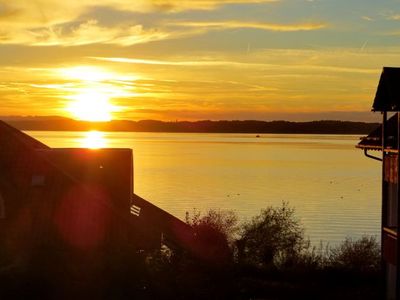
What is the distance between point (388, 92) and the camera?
18891 millimetres

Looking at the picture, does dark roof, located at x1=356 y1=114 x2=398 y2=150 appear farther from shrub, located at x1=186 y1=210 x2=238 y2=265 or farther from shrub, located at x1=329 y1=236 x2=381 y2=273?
shrub, located at x1=329 y1=236 x2=381 y2=273

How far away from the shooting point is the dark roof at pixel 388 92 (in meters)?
18.5

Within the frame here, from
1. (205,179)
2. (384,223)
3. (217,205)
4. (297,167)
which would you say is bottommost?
(384,223)

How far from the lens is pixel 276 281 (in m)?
26.0

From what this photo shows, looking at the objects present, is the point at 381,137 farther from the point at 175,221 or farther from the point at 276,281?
the point at 175,221

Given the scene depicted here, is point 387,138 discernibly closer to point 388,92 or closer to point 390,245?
point 388,92

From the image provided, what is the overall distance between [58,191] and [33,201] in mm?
953

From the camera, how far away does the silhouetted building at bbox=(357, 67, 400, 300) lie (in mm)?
18469

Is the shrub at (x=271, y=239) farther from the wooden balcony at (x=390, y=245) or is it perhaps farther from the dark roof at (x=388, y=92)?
the dark roof at (x=388, y=92)

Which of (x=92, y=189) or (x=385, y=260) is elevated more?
(x=92, y=189)

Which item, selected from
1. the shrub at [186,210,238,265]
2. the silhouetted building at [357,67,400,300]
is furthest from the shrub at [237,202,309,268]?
the silhouetted building at [357,67,400,300]

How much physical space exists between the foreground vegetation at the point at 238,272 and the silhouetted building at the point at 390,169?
1211mm

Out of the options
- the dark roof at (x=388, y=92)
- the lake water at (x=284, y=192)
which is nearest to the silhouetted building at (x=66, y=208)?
the dark roof at (x=388, y=92)

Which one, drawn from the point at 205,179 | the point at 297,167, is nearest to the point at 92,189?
the point at 205,179
